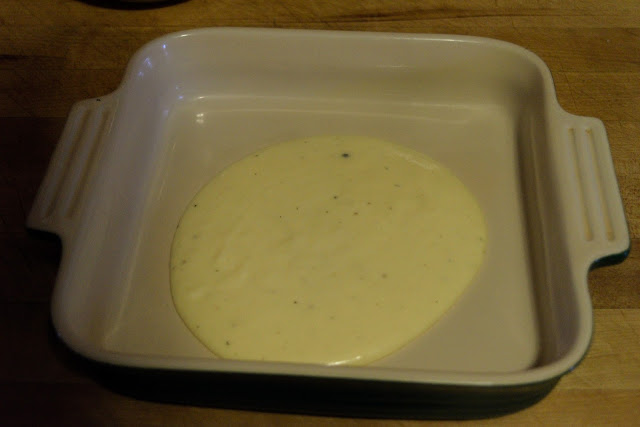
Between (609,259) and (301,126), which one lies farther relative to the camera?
(301,126)

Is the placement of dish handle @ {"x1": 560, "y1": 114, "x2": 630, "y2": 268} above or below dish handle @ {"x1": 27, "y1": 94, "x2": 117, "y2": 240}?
below

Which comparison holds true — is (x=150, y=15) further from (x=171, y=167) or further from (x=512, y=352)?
(x=512, y=352)

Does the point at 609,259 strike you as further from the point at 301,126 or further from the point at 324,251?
the point at 301,126

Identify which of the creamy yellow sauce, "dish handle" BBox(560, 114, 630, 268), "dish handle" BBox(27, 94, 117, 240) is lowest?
the creamy yellow sauce

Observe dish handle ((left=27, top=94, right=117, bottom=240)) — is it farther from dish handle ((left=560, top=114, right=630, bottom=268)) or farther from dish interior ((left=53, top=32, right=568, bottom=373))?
dish handle ((left=560, top=114, right=630, bottom=268))

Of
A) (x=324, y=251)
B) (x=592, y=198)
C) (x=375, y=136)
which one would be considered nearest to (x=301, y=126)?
(x=375, y=136)

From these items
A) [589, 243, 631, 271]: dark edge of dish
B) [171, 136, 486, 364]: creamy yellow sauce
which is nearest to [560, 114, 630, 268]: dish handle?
[589, 243, 631, 271]: dark edge of dish
